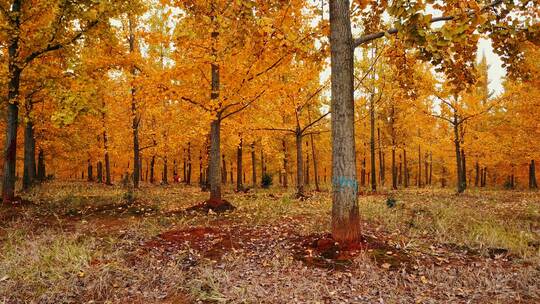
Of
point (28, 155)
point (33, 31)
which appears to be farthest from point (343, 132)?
point (28, 155)

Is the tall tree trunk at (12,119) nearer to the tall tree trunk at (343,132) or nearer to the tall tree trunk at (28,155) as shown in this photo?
the tall tree trunk at (28,155)

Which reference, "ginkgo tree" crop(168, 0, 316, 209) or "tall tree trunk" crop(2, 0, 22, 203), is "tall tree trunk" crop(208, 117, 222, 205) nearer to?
"ginkgo tree" crop(168, 0, 316, 209)

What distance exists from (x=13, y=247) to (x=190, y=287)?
3.71 metres

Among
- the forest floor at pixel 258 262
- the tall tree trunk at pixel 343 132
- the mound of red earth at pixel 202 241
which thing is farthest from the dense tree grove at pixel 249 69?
the mound of red earth at pixel 202 241

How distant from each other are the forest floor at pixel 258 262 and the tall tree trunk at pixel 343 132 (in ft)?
1.69

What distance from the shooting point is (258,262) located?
557 cm

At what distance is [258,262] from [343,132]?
2.55 m

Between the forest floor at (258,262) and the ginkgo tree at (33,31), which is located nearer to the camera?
the forest floor at (258,262)

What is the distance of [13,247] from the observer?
19.6 feet

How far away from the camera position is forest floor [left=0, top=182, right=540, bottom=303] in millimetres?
4250

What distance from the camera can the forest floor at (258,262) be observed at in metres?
4.25

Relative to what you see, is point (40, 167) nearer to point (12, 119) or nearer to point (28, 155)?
point (28, 155)

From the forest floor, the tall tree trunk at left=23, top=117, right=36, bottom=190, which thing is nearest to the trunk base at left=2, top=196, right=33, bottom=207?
the forest floor

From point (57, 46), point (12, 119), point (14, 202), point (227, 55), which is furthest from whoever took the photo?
point (12, 119)
